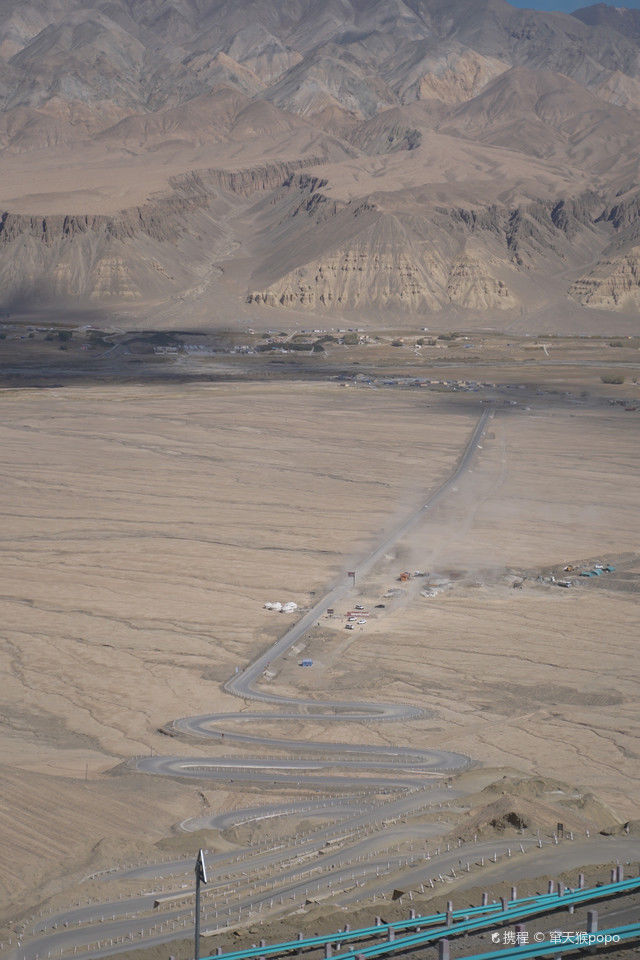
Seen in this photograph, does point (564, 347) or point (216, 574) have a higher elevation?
point (564, 347)

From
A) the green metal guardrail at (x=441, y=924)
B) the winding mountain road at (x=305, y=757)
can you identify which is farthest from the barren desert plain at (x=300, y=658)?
the green metal guardrail at (x=441, y=924)

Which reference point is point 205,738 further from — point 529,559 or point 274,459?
point 274,459

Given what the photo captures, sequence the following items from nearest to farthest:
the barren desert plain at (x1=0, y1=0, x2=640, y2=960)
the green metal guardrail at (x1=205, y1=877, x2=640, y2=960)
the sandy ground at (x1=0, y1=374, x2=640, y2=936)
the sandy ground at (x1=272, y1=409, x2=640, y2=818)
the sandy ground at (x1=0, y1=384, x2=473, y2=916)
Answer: the green metal guardrail at (x1=205, y1=877, x2=640, y2=960) < the barren desert plain at (x1=0, y1=0, x2=640, y2=960) < the sandy ground at (x1=0, y1=384, x2=473, y2=916) < the sandy ground at (x1=0, y1=374, x2=640, y2=936) < the sandy ground at (x1=272, y1=409, x2=640, y2=818)

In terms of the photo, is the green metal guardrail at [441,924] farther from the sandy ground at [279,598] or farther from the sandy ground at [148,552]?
the sandy ground at [148,552]

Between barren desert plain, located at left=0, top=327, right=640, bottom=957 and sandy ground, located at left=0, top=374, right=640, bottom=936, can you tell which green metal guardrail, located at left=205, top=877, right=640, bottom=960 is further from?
sandy ground, located at left=0, top=374, right=640, bottom=936

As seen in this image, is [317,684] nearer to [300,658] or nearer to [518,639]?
[300,658]

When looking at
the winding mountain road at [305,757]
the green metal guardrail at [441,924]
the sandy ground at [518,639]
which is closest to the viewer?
the green metal guardrail at [441,924]

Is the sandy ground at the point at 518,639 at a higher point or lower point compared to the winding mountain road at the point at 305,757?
higher

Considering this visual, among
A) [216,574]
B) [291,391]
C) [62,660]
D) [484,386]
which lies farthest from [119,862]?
[484,386]

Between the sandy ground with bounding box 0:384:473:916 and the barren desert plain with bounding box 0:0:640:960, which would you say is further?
the sandy ground with bounding box 0:384:473:916

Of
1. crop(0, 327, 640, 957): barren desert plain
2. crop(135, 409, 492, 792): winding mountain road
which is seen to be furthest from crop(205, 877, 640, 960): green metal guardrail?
crop(135, 409, 492, 792): winding mountain road

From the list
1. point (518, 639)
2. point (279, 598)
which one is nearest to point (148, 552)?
point (279, 598)
